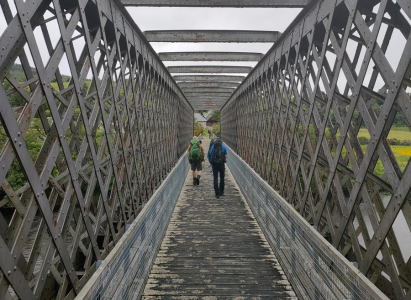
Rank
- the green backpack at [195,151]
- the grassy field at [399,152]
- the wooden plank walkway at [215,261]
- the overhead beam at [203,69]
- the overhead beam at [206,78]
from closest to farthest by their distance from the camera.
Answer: the wooden plank walkway at [215,261], the green backpack at [195,151], the overhead beam at [203,69], the overhead beam at [206,78], the grassy field at [399,152]

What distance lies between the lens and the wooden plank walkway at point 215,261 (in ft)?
12.5

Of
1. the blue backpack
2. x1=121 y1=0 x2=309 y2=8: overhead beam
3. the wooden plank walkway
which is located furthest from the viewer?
the blue backpack

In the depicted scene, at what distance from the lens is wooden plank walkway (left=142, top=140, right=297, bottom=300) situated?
3.81 meters

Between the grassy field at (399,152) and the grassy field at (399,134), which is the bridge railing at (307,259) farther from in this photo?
the grassy field at (399,134)

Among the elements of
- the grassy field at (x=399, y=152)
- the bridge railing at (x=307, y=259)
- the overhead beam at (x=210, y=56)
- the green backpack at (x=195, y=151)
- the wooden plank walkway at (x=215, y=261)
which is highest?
the overhead beam at (x=210, y=56)

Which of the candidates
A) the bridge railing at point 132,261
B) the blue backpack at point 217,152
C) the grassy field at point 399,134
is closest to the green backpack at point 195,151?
the blue backpack at point 217,152

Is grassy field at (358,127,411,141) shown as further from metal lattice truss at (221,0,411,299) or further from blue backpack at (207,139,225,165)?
metal lattice truss at (221,0,411,299)

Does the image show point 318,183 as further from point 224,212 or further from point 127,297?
point 224,212

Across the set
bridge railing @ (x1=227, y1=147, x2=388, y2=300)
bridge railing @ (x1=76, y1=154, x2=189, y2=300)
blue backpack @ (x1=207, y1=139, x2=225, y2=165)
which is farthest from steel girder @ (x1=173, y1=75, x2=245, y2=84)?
bridge railing @ (x1=76, y1=154, x2=189, y2=300)

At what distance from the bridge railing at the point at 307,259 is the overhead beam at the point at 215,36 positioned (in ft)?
11.4

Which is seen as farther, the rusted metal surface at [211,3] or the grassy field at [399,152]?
the grassy field at [399,152]

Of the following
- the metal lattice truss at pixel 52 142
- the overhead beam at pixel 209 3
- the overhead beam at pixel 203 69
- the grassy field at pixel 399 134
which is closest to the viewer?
the metal lattice truss at pixel 52 142

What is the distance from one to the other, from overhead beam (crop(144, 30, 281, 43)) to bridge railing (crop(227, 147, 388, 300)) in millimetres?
3489

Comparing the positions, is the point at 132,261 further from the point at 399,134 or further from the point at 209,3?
the point at 399,134
